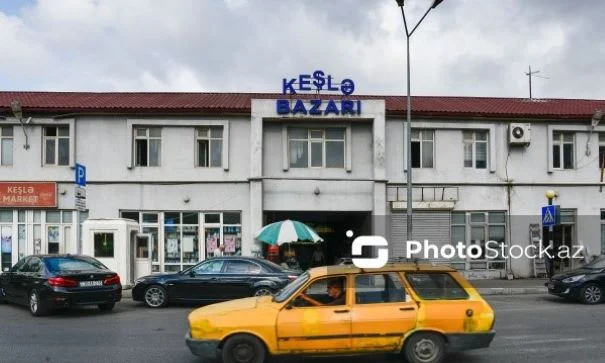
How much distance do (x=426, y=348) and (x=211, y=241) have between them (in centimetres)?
1544

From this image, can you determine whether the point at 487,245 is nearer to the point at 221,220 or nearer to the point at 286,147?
the point at 286,147

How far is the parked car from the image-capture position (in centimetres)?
1343

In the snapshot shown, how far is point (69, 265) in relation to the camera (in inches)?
562

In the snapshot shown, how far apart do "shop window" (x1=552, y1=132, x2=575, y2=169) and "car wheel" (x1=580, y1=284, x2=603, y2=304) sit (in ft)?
29.3

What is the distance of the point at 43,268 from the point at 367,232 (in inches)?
504

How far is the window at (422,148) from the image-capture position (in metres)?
23.7

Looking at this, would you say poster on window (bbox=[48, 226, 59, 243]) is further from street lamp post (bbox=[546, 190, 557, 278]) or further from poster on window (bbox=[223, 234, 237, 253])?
street lamp post (bbox=[546, 190, 557, 278])

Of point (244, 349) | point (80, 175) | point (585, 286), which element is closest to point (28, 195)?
point (80, 175)

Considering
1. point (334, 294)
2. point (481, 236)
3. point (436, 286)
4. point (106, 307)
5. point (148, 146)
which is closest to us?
point (334, 294)

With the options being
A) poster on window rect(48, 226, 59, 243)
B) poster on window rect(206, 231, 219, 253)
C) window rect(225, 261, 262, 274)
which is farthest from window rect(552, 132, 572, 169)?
poster on window rect(48, 226, 59, 243)


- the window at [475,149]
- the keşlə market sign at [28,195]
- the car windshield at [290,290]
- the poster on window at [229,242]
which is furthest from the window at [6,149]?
the car windshield at [290,290]

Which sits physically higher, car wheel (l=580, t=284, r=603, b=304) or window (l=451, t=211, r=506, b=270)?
window (l=451, t=211, r=506, b=270)

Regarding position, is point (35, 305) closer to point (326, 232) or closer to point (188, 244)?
point (188, 244)

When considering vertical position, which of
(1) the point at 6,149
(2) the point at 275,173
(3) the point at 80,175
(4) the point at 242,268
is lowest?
(4) the point at 242,268
